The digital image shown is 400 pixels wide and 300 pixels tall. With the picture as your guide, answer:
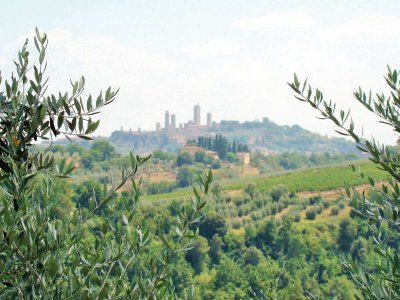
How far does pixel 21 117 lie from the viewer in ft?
14.7

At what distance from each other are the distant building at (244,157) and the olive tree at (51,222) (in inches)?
6419

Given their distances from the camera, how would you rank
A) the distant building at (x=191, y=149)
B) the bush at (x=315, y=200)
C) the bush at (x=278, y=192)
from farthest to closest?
the distant building at (x=191, y=149) < the bush at (x=278, y=192) < the bush at (x=315, y=200)

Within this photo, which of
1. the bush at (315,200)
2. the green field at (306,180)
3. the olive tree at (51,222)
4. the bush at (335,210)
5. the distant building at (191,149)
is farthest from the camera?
the distant building at (191,149)

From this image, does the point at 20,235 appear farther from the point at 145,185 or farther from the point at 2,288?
the point at 145,185

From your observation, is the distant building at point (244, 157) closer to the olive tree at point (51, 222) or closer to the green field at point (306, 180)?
the green field at point (306, 180)

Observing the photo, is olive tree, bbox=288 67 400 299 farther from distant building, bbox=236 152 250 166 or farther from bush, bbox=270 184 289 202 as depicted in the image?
distant building, bbox=236 152 250 166

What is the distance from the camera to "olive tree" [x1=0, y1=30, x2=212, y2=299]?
4098 mm

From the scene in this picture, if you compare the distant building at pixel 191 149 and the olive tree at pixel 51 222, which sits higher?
the olive tree at pixel 51 222

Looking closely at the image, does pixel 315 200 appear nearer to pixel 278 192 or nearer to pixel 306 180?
pixel 278 192

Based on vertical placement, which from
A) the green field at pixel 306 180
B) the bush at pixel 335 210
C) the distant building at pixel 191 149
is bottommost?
the bush at pixel 335 210

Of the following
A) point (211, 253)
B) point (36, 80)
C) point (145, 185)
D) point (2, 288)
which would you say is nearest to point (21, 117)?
point (36, 80)

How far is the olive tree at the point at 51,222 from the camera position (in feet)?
13.4

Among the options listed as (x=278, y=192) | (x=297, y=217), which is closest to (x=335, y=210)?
(x=297, y=217)

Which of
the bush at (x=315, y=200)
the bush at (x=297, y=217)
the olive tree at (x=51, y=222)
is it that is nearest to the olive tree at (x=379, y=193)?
the olive tree at (x=51, y=222)
